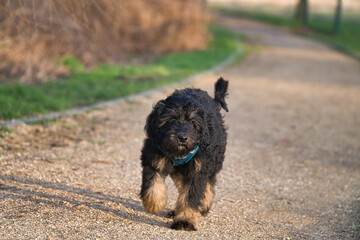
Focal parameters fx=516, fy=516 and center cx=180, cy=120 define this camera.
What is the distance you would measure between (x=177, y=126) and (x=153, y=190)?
2.31ft

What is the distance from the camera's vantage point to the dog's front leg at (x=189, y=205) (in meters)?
4.96

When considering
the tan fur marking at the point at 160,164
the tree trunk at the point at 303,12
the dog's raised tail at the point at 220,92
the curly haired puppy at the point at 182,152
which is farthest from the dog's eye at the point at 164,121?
the tree trunk at the point at 303,12

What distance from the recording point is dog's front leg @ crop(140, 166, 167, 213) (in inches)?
195

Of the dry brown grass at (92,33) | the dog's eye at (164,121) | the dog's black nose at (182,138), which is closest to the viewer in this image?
the dog's black nose at (182,138)

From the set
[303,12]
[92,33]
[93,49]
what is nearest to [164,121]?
[93,49]

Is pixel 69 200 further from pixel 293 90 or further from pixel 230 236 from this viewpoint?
pixel 293 90

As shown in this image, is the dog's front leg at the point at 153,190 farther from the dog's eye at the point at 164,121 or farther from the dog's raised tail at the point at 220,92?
the dog's raised tail at the point at 220,92

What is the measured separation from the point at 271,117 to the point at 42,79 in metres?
5.44

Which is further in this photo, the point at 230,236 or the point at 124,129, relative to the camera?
the point at 124,129

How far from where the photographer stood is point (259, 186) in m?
6.71

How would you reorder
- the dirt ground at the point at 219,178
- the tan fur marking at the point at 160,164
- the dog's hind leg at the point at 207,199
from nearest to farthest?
the tan fur marking at the point at 160,164, the dirt ground at the point at 219,178, the dog's hind leg at the point at 207,199

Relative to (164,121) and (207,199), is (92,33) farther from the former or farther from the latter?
(164,121)

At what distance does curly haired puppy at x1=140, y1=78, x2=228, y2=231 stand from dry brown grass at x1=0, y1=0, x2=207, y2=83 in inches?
166

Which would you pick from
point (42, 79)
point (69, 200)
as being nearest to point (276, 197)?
point (69, 200)
